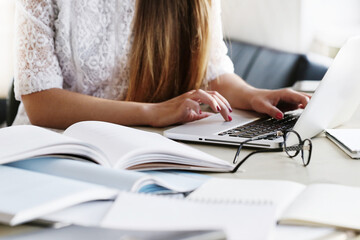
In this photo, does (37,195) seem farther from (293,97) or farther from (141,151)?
(293,97)

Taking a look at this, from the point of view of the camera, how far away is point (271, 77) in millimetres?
2859

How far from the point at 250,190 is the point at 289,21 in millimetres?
2548

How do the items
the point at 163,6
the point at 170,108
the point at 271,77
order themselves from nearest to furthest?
the point at 170,108 → the point at 163,6 → the point at 271,77

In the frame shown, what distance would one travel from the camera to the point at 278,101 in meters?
1.16

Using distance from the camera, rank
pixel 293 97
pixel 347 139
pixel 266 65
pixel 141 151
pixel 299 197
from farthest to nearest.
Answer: pixel 266 65
pixel 293 97
pixel 347 139
pixel 141 151
pixel 299 197

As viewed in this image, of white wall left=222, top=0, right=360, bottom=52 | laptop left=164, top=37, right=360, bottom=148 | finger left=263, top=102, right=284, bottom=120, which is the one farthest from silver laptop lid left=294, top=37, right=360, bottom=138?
white wall left=222, top=0, right=360, bottom=52

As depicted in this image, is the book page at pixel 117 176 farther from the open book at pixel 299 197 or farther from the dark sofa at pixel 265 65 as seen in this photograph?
the dark sofa at pixel 265 65

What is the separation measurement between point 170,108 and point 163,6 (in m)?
0.45

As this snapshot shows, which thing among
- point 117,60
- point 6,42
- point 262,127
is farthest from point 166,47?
point 6,42

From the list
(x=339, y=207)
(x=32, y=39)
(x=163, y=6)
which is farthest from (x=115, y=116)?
(x=339, y=207)

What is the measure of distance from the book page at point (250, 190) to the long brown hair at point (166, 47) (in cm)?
82

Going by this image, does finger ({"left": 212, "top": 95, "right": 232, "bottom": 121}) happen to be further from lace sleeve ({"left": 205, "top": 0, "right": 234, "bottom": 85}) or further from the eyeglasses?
lace sleeve ({"left": 205, "top": 0, "right": 234, "bottom": 85})

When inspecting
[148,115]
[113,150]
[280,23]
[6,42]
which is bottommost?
[6,42]

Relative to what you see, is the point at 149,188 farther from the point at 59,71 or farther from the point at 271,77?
the point at 271,77
